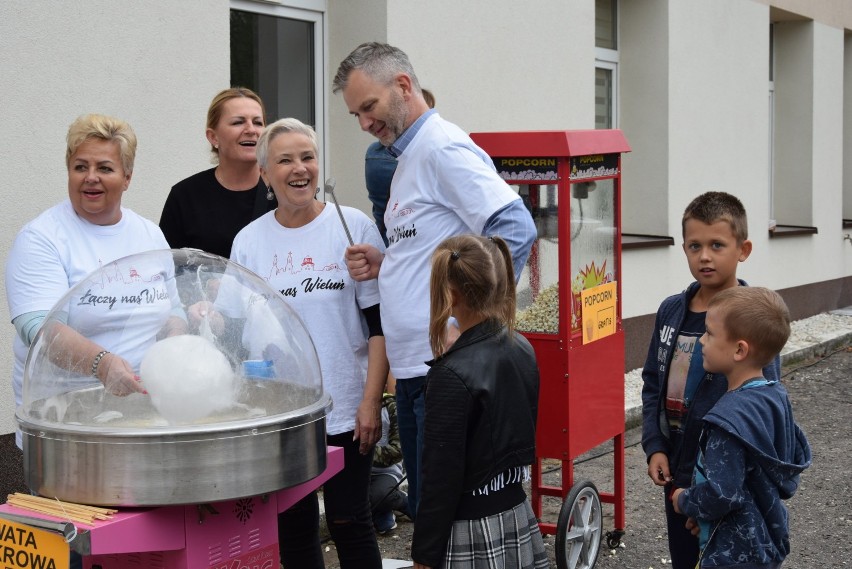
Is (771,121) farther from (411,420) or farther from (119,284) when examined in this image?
(119,284)

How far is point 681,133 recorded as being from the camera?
9406mm

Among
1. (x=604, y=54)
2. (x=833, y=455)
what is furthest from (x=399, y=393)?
(x=604, y=54)

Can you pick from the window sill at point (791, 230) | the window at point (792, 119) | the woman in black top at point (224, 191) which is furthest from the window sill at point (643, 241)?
the woman in black top at point (224, 191)

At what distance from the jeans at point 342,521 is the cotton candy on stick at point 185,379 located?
93cm

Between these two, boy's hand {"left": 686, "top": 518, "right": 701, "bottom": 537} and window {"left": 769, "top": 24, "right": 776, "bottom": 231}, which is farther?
window {"left": 769, "top": 24, "right": 776, "bottom": 231}

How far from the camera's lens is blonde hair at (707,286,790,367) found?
2.83m

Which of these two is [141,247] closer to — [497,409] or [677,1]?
[497,409]

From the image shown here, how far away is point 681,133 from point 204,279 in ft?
24.4

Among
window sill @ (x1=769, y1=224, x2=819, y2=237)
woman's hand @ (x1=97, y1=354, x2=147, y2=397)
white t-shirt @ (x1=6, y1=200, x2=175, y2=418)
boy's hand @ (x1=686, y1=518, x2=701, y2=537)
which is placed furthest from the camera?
window sill @ (x1=769, y1=224, x2=819, y2=237)

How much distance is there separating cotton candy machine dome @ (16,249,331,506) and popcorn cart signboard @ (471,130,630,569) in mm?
1920

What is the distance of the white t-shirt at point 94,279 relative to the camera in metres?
2.53

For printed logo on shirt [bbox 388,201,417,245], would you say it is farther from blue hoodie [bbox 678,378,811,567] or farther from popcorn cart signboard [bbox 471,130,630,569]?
popcorn cart signboard [bbox 471,130,630,569]

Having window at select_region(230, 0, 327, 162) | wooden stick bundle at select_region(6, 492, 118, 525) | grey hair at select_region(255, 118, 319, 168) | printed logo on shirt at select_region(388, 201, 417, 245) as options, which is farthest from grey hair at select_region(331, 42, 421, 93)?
window at select_region(230, 0, 327, 162)

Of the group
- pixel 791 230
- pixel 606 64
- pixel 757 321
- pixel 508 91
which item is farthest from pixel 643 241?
pixel 757 321
